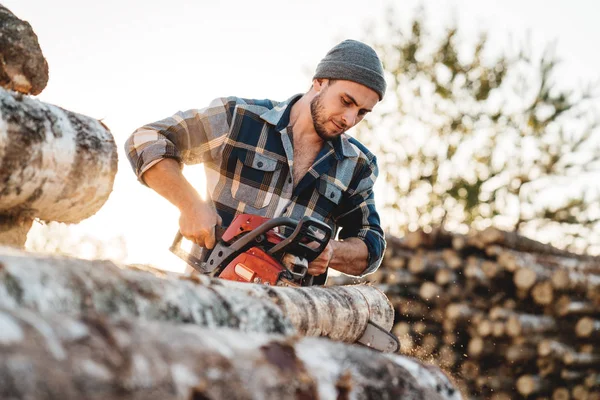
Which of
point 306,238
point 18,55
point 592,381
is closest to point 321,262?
point 306,238

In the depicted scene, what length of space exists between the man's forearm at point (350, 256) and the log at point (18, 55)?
5.18ft

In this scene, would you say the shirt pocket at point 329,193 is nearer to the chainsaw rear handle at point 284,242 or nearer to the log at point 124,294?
the chainsaw rear handle at point 284,242

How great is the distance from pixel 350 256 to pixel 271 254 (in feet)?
2.76

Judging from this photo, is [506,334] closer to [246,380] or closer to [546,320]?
[546,320]

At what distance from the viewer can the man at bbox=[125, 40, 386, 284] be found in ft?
10.9

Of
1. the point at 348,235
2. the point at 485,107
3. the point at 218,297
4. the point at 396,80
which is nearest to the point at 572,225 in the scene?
the point at 485,107

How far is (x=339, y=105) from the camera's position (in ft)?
10.9

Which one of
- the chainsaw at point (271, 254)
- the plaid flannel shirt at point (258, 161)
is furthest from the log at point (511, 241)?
the chainsaw at point (271, 254)

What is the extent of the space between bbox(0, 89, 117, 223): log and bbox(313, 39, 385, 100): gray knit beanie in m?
1.67

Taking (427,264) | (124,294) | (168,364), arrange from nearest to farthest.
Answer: (168,364), (124,294), (427,264)

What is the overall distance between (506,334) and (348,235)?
2.71 m

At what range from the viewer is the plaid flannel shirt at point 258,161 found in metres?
3.30

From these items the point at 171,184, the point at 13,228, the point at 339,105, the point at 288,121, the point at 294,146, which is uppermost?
the point at 339,105

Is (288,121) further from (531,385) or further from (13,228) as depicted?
(531,385)
